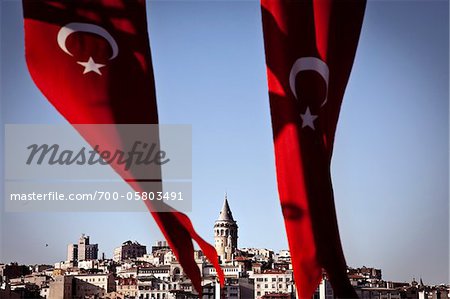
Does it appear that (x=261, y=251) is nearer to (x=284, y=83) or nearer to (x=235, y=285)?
(x=235, y=285)

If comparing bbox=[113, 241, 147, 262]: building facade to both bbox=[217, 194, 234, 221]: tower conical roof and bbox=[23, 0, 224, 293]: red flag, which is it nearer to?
bbox=[217, 194, 234, 221]: tower conical roof

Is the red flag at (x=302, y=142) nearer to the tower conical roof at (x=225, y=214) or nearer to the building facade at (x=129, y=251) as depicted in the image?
the tower conical roof at (x=225, y=214)

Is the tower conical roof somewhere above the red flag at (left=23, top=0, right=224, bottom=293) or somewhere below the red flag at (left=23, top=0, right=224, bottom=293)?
above

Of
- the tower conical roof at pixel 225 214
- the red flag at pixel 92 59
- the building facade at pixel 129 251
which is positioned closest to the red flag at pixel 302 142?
the red flag at pixel 92 59

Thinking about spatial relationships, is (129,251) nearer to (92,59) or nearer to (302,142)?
(302,142)

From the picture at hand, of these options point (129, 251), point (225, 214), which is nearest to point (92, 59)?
point (225, 214)

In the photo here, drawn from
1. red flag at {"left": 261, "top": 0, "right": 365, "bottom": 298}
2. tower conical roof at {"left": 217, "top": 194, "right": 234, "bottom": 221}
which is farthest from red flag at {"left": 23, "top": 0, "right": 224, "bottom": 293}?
tower conical roof at {"left": 217, "top": 194, "right": 234, "bottom": 221}
